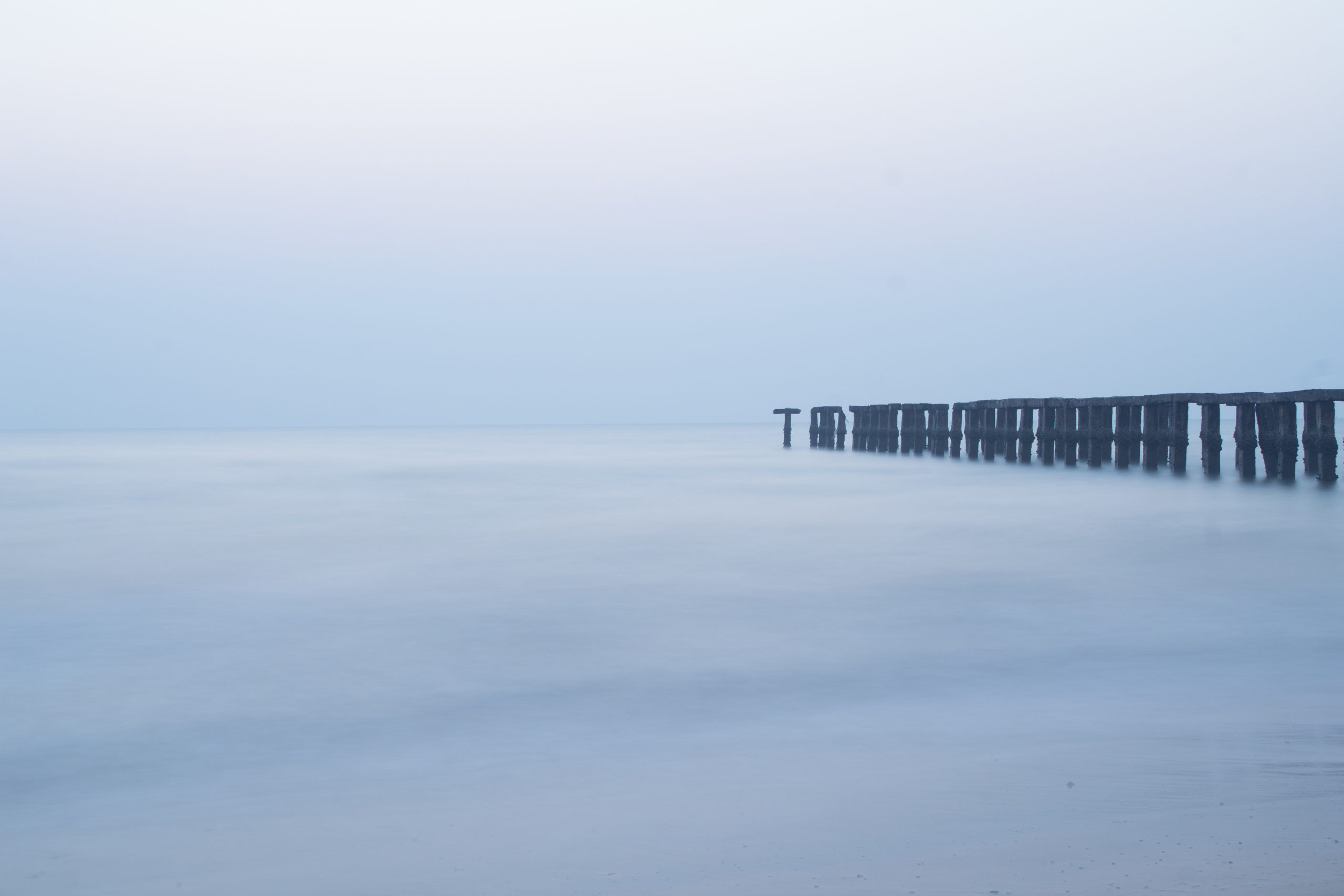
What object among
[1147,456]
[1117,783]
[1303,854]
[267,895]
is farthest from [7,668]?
[1147,456]

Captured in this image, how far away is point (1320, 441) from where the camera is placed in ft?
44.3

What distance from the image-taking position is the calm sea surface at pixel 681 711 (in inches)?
109

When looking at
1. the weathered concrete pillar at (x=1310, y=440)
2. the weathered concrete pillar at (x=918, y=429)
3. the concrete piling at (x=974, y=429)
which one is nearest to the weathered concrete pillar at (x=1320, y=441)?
the weathered concrete pillar at (x=1310, y=440)

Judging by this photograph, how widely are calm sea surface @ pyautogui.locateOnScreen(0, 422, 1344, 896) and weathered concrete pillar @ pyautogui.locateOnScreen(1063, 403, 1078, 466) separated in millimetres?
7563

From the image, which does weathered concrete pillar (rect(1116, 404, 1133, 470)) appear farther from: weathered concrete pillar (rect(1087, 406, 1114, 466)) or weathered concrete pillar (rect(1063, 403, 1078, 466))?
weathered concrete pillar (rect(1063, 403, 1078, 466))

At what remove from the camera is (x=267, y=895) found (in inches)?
103

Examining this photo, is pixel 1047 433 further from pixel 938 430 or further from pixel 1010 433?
pixel 938 430

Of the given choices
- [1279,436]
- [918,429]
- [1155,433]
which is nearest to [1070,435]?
[1155,433]

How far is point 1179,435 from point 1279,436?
2.25 meters

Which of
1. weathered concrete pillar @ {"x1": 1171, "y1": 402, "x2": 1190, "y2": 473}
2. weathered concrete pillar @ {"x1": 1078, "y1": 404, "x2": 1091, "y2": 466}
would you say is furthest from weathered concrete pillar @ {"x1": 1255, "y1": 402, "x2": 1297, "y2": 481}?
weathered concrete pillar @ {"x1": 1078, "y1": 404, "x2": 1091, "y2": 466}

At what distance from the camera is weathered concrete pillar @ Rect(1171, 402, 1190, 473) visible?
1603 cm

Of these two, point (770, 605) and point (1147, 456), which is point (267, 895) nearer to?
point (770, 605)

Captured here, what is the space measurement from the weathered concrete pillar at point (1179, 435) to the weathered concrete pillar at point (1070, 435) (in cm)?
214

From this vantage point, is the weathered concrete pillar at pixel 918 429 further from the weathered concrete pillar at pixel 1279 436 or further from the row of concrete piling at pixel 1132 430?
the weathered concrete pillar at pixel 1279 436
